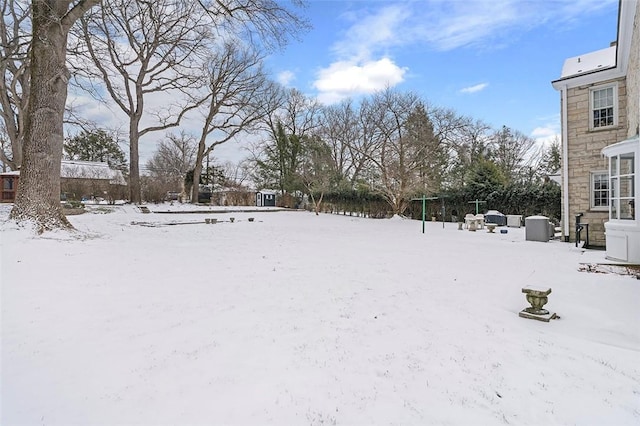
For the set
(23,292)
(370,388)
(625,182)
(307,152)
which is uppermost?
(307,152)

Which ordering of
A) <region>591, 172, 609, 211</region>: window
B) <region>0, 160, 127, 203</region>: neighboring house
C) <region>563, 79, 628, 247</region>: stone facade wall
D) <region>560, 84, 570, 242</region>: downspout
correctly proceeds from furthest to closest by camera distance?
<region>0, 160, 127, 203</region>: neighboring house < <region>560, 84, 570, 242</region>: downspout < <region>591, 172, 609, 211</region>: window < <region>563, 79, 628, 247</region>: stone facade wall

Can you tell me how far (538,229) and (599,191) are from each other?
75.5 inches

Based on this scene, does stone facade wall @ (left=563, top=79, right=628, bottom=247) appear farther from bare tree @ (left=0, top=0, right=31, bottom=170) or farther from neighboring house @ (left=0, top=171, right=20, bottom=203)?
neighboring house @ (left=0, top=171, right=20, bottom=203)

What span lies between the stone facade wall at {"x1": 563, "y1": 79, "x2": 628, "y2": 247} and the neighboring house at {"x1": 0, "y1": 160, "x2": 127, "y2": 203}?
73.7 feet

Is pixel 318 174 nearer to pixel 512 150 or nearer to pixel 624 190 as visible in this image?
pixel 624 190

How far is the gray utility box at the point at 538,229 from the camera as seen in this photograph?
1069cm

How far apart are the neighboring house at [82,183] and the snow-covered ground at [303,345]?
57.6ft

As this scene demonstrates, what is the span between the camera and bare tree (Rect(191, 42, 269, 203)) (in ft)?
80.6

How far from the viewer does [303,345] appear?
10.6ft

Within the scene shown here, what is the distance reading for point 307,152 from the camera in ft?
89.6

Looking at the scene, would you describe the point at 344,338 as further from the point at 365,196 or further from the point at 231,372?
the point at 365,196

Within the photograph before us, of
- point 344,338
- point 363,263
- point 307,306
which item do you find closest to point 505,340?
point 344,338

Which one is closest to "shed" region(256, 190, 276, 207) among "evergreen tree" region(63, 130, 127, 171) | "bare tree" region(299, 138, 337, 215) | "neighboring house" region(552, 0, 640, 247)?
"bare tree" region(299, 138, 337, 215)

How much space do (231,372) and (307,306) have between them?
1.67 metres
